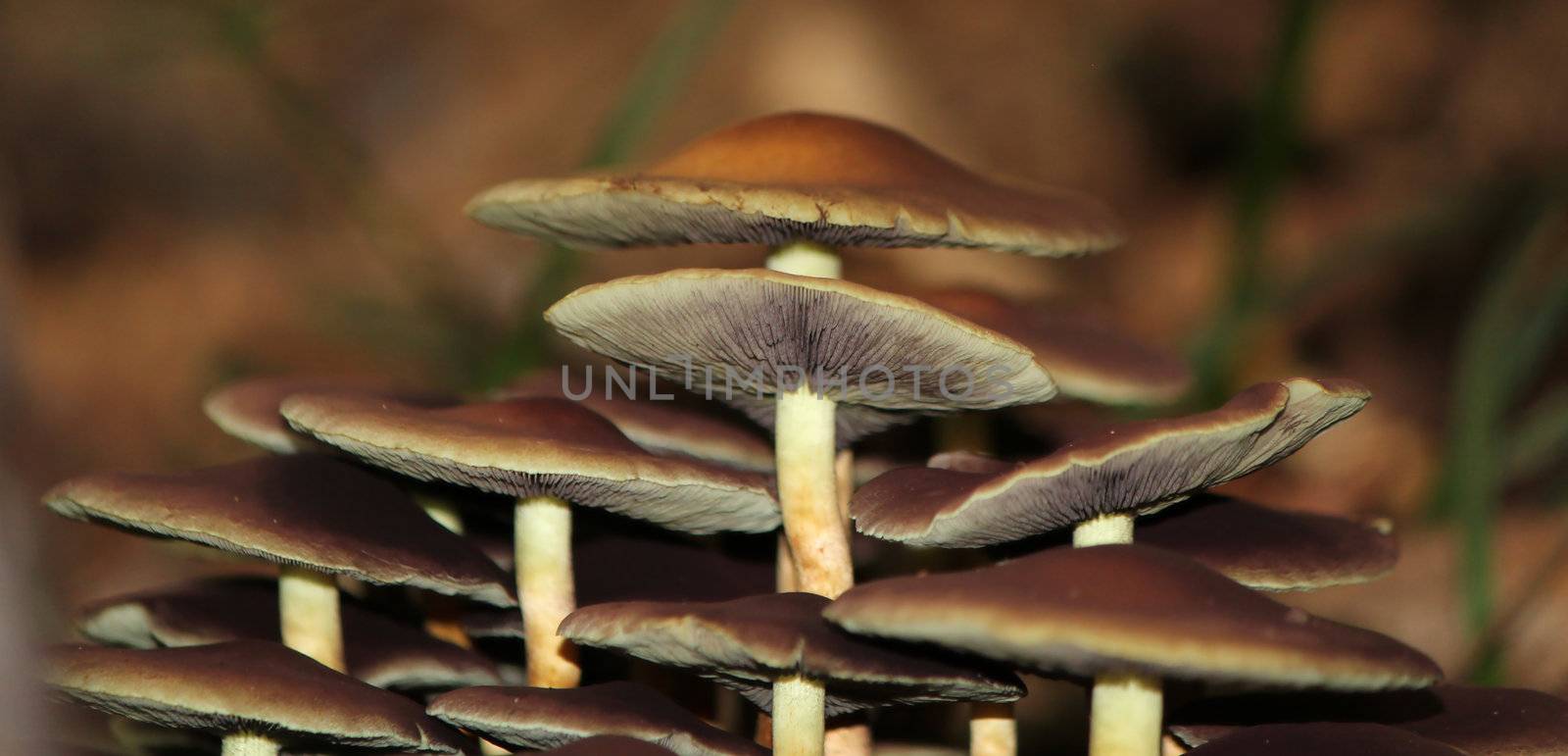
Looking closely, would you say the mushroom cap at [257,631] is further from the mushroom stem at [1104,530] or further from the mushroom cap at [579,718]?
the mushroom stem at [1104,530]

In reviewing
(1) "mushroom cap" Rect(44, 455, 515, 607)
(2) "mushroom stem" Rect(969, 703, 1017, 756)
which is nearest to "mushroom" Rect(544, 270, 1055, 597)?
(2) "mushroom stem" Rect(969, 703, 1017, 756)

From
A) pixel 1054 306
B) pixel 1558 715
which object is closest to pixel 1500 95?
pixel 1054 306

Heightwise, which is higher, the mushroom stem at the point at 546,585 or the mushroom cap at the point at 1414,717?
the mushroom stem at the point at 546,585

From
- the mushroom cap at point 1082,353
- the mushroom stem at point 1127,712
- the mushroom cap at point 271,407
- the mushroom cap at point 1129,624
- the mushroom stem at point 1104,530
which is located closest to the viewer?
the mushroom cap at point 1129,624

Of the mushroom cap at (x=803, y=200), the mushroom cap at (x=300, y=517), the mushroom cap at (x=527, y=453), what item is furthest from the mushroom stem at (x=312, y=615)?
the mushroom cap at (x=803, y=200)

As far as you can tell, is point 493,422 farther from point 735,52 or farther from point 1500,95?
point 1500,95

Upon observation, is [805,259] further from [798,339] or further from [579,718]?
[579,718]
